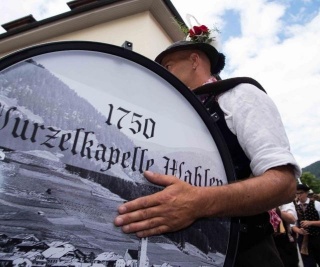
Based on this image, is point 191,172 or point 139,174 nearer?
point 139,174

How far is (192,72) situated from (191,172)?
2.75ft

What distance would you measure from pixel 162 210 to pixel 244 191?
0.28 meters

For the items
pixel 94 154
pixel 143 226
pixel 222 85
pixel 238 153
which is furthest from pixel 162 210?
pixel 222 85

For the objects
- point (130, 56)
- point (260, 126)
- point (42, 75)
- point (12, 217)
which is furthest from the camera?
point (260, 126)

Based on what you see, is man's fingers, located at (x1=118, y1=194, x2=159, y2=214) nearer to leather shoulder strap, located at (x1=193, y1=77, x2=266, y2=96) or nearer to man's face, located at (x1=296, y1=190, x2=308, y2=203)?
leather shoulder strap, located at (x1=193, y1=77, x2=266, y2=96)

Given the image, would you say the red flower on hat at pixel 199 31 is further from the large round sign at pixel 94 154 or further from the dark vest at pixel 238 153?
the large round sign at pixel 94 154

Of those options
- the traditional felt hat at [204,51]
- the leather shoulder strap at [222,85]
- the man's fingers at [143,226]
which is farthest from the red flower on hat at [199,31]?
the man's fingers at [143,226]

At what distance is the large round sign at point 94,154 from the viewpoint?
64 cm

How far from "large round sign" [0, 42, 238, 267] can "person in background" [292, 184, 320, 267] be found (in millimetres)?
4477

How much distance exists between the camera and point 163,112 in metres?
0.92

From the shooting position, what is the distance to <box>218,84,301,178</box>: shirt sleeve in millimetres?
937

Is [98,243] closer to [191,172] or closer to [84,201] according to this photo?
[84,201]

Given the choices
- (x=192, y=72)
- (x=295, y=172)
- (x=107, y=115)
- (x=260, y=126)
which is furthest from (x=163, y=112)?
(x=192, y=72)

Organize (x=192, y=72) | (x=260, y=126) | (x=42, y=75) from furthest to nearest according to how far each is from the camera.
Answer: (x=192, y=72) < (x=260, y=126) < (x=42, y=75)
